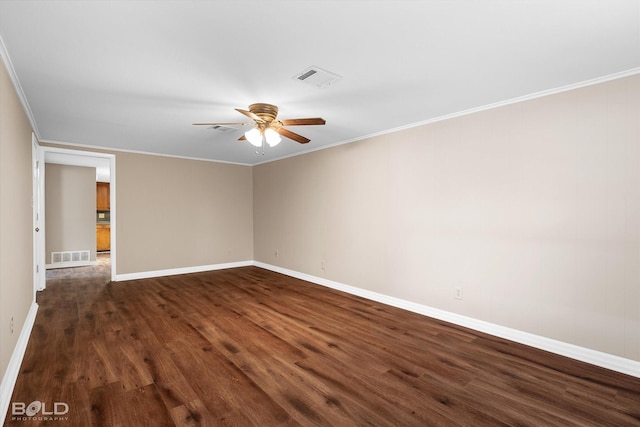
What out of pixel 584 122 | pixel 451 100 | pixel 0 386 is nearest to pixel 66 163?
pixel 0 386

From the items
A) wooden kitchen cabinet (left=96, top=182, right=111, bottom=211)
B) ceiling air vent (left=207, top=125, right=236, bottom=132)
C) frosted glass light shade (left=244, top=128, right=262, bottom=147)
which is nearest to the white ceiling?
frosted glass light shade (left=244, top=128, right=262, bottom=147)

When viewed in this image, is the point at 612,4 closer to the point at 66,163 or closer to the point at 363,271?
the point at 363,271

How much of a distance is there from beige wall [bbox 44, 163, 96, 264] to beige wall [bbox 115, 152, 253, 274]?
257cm

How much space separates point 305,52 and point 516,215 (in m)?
2.51

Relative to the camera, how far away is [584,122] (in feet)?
8.61

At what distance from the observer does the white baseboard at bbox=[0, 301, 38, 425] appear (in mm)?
1863

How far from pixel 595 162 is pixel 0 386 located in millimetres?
4631

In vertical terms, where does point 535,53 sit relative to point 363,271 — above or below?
above

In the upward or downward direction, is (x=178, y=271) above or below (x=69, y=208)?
below

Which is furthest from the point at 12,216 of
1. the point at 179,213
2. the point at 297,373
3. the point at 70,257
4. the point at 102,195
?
the point at 102,195

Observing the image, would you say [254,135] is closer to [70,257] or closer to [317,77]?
[317,77]

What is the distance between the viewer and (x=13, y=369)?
7.34ft

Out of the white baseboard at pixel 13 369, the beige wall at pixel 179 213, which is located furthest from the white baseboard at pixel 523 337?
the white baseboard at pixel 13 369

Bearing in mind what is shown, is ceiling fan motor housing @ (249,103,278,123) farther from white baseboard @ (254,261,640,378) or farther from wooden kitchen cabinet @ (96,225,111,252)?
wooden kitchen cabinet @ (96,225,111,252)
